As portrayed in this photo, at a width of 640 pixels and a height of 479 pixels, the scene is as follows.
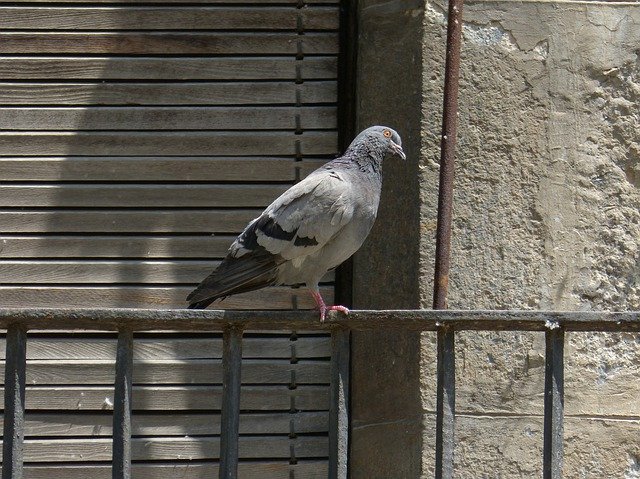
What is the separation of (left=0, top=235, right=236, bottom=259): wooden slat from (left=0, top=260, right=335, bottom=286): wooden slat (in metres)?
0.03

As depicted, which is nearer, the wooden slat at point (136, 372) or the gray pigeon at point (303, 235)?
the gray pigeon at point (303, 235)

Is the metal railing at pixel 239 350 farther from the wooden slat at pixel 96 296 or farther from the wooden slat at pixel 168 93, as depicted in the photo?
the wooden slat at pixel 168 93

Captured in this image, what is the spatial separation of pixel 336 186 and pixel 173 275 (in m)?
0.86

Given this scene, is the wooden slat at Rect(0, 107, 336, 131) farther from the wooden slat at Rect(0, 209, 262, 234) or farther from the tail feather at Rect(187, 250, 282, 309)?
the tail feather at Rect(187, 250, 282, 309)

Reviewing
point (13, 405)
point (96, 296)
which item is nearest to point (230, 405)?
point (13, 405)

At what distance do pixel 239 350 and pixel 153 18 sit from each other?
189 centimetres

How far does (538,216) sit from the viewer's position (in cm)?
387

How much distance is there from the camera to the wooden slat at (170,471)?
408 cm

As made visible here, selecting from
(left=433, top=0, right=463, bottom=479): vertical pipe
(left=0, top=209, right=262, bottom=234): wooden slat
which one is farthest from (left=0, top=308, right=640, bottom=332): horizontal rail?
(left=0, top=209, right=262, bottom=234): wooden slat

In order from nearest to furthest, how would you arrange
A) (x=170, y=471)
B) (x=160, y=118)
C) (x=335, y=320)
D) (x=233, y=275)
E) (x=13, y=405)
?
(x=13, y=405) < (x=335, y=320) < (x=233, y=275) < (x=170, y=471) < (x=160, y=118)

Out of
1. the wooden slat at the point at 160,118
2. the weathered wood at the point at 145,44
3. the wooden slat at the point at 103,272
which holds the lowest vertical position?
the wooden slat at the point at 103,272

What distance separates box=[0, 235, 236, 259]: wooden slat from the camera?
13.8 ft

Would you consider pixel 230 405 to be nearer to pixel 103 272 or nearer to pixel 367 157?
pixel 367 157

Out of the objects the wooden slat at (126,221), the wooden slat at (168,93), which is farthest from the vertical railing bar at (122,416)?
the wooden slat at (168,93)
